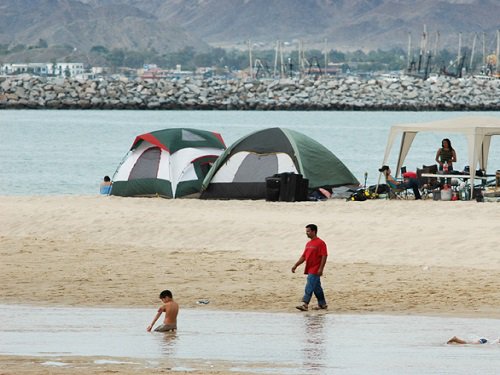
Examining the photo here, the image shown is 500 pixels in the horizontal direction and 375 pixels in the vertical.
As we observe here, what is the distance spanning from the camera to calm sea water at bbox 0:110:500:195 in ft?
161

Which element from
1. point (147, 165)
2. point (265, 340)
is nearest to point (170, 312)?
point (265, 340)

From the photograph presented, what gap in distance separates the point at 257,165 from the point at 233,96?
115 metres

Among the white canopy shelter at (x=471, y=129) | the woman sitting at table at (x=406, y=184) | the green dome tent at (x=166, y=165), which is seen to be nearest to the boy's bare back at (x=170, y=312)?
the woman sitting at table at (x=406, y=184)

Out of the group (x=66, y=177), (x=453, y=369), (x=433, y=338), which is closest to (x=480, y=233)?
(x=433, y=338)

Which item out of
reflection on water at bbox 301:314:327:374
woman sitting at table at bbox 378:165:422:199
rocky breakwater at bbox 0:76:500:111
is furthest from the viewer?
rocky breakwater at bbox 0:76:500:111

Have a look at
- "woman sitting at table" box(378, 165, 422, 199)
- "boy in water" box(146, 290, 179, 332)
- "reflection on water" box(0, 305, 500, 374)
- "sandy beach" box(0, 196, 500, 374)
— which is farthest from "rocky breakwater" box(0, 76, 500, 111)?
Result: "boy in water" box(146, 290, 179, 332)

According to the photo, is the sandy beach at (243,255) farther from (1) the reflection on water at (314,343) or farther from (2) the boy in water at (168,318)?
(2) the boy in water at (168,318)

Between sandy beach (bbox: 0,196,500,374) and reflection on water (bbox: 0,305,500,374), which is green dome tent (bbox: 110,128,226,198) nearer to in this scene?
sandy beach (bbox: 0,196,500,374)

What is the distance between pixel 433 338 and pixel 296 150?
1448 centimetres

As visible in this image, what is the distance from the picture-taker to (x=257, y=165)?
90.7 ft

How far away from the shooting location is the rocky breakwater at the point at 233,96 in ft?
448

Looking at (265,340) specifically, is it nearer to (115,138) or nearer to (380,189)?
(380,189)

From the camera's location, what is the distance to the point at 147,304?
52.2ft

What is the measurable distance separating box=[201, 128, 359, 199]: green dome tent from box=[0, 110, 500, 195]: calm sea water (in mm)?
14272
